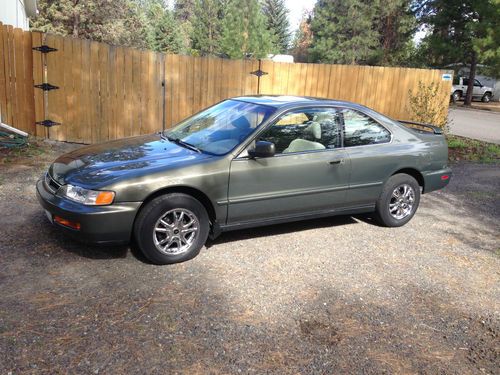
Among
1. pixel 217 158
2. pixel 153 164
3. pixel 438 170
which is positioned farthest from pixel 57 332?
pixel 438 170

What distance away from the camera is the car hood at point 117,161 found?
404 cm

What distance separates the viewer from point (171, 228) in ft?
13.7

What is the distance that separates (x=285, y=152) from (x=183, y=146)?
108 centimetres

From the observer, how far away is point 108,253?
173 inches

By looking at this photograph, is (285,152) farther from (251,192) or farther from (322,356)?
(322,356)

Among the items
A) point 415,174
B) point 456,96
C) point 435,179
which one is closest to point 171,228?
point 415,174

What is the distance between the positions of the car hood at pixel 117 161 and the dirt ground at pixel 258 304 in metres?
0.76

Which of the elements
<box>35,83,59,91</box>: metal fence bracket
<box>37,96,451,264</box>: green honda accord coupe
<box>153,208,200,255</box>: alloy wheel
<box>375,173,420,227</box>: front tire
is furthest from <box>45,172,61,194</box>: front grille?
<box>35,83,59,91</box>: metal fence bracket

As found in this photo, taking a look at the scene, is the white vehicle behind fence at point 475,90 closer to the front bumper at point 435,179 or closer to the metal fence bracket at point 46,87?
the front bumper at point 435,179

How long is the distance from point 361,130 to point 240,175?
5.78 ft

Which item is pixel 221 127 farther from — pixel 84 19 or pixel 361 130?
pixel 84 19

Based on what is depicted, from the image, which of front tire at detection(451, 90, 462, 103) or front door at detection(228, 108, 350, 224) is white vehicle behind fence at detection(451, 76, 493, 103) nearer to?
front tire at detection(451, 90, 462, 103)

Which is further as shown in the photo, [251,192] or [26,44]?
[26,44]

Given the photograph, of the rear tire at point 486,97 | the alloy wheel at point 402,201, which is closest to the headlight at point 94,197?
the alloy wheel at point 402,201
